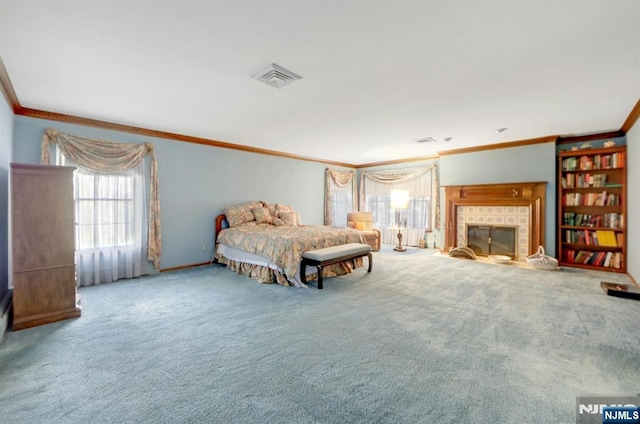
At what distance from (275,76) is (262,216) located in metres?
3.50

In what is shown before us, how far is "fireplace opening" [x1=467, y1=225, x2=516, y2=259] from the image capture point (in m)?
5.73

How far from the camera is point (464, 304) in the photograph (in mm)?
3229

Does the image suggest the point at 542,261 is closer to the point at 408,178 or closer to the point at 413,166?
the point at 408,178

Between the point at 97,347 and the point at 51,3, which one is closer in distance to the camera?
the point at 51,3

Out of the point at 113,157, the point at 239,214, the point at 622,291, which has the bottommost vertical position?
the point at 622,291

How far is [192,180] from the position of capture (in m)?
5.23

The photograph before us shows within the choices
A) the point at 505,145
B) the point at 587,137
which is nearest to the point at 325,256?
the point at 505,145

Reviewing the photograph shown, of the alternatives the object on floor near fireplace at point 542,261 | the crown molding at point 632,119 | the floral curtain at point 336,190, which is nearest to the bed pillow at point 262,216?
the floral curtain at point 336,190

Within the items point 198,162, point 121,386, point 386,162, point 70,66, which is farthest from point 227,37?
point 386,162

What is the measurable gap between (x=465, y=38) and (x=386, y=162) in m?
5.95

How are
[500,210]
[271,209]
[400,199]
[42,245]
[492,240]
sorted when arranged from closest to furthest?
[42,245], [500,210], [492,240], [271,209], [400,199]

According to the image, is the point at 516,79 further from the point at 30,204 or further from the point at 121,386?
the point at 30,204

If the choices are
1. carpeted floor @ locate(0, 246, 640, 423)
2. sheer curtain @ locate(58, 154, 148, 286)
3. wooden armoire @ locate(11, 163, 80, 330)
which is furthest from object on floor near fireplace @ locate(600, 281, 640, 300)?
sheer curtain @ locate(58, 154, 148, 286)

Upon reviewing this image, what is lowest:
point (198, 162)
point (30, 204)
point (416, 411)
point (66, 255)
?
point (416, 411)
